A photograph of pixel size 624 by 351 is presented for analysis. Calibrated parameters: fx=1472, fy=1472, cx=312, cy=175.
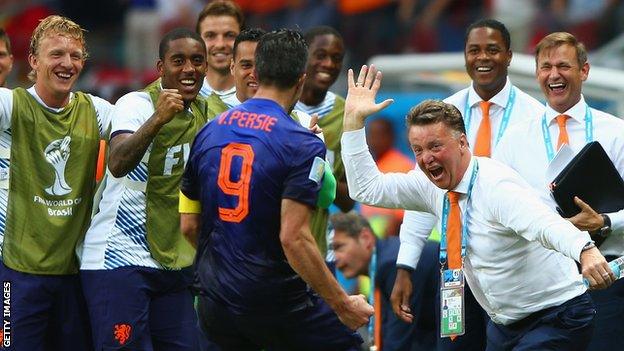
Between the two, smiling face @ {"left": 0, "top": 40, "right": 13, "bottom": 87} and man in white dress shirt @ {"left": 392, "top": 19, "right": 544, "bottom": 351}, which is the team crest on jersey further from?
smiling face @ {"left": 0, "top": 40, "right": 13, "bottom": 87}

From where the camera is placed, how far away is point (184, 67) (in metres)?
8.57

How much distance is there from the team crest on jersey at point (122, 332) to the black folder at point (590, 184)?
8.35 feet

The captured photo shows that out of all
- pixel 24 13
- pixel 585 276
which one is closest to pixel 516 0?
pixel 24 13

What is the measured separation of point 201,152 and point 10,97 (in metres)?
1.72

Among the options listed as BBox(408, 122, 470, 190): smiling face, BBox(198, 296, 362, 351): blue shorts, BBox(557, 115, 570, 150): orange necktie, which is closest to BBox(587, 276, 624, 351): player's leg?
BBox(557, 115, 570, 150): orange necktie

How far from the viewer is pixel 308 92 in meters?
9.84

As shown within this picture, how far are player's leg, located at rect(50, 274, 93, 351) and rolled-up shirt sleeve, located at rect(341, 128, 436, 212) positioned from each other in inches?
69.5

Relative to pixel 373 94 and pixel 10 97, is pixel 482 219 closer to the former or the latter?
pixel 373 94

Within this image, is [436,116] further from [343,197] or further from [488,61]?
[343,197]

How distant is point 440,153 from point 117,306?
7.00 feet

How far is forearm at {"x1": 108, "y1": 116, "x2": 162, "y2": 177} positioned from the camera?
8031 millimetres

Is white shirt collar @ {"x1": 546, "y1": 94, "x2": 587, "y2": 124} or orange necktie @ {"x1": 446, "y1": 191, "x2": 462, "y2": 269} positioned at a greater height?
white shirt collar @ {"x1": 546, "y1": 94, "x2": 587, "y2": 124}

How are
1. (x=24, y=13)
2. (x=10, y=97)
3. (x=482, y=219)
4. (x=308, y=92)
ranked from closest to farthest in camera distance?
(x=482, y=219) < (x=10, y=97) < (x=308, y=92) < (x=24, y=13)

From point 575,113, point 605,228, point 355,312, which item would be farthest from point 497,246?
point 575,113
